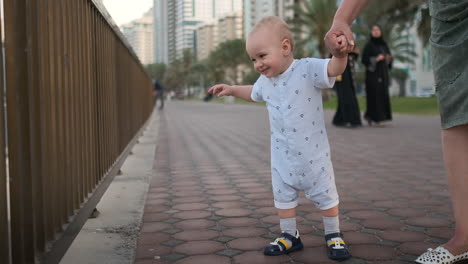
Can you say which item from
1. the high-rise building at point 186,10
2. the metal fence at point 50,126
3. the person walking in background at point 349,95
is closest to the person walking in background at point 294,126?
the metal fence at point 50,126

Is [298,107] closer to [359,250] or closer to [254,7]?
[359,250]

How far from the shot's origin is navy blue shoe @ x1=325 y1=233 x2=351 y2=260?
8.25 feet

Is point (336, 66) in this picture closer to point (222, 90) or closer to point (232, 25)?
point (222, 90)

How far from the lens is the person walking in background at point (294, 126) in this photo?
98.7 inches

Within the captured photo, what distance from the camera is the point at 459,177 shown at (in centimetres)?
241

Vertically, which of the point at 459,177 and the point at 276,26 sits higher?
the point at 276,26

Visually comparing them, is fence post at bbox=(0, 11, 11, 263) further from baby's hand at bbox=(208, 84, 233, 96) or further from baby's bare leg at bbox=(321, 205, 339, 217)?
baby's bare leg at bbox=(321, 205, 339, 217)

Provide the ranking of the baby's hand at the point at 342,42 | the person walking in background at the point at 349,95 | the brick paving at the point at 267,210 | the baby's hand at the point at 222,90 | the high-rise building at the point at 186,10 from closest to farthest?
1. the baby's hand at the point at 342,42
2. the brick paving at the point at 267,210
3. the baby's hand at the point at 222,90
4. the high-rise building at the point at 186,10
5. the person walking in background at the point at 349,95

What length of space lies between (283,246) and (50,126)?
125 cm

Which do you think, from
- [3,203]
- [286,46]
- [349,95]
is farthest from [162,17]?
[3,203]

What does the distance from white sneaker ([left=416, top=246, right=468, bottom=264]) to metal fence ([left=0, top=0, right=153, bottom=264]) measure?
157 cm

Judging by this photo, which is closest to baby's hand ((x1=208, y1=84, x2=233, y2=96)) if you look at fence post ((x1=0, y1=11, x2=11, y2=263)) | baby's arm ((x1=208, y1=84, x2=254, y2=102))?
baby's arm ((x1=208, y1=84, x2=254, y2=102))

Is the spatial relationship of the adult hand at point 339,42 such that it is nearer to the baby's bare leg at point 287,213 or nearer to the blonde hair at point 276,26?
the blonde hair at point 276,26

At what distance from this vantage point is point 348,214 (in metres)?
3.48
